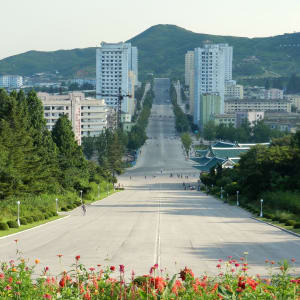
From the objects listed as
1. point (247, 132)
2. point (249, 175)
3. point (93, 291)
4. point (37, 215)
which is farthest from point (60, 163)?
point (247, 132)

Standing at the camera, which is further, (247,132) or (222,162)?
(247,132)

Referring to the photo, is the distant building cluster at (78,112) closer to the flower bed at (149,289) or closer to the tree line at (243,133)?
the tree line at (243,133)

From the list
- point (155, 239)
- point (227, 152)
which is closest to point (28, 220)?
point (155, 239)

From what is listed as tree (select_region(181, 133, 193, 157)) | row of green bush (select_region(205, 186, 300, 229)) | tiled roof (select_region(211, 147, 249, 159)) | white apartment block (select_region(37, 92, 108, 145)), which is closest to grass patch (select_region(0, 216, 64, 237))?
row of green bush (select_region(205, 186, 300, 229))

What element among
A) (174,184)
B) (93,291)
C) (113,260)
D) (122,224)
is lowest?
(174,184)

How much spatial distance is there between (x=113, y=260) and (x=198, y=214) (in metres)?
33.0

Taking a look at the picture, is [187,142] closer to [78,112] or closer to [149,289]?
[78,112]

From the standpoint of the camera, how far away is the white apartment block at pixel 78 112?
159 metres

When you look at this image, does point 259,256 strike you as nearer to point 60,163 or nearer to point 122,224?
point 122,224

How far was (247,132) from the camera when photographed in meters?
188

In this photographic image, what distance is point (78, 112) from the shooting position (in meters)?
164

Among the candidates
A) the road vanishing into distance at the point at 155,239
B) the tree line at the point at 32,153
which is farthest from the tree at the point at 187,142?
the road vanishing into distance at the point at 155,239

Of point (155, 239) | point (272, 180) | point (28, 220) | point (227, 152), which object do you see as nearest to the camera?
point (155, 239)

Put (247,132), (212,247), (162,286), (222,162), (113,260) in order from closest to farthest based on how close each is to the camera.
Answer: (162,286)
(113,260)
(212,247)
(222,162)
(247,132)
